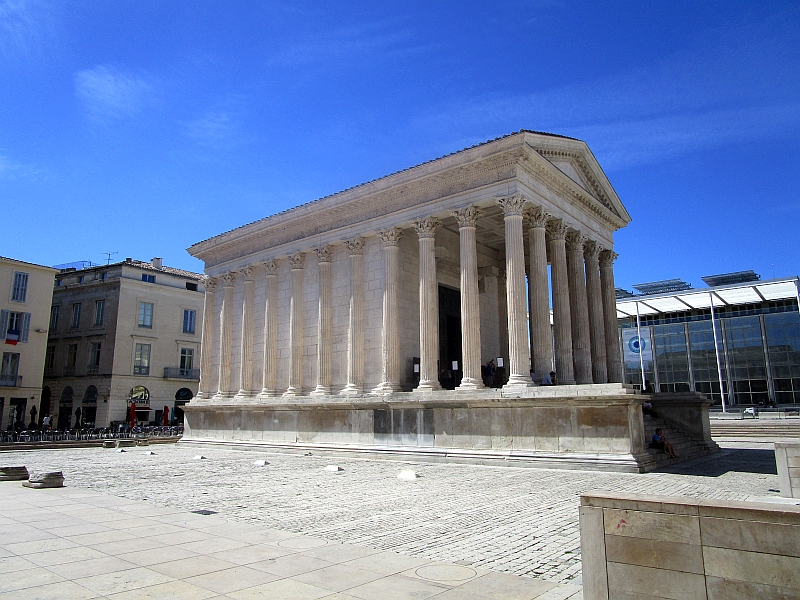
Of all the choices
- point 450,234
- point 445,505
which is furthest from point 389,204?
point 445,505

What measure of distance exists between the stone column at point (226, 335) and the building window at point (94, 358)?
19.4 m

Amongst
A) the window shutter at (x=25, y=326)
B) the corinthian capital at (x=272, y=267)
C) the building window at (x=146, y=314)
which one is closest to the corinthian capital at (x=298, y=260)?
the corinthian capital at (x=272, y=267)

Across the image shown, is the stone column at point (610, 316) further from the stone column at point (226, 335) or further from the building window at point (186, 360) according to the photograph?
the building window at point (186, 360)

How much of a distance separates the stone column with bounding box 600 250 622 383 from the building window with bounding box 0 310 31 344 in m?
38.2

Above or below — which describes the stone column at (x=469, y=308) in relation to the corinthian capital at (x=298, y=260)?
below

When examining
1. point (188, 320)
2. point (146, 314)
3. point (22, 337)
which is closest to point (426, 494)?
point (22, 337)

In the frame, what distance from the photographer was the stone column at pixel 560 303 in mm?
23578

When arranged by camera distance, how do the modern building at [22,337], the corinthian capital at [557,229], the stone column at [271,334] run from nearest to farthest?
the corinthian capital at [557,229], the stone column at [271,334], the modern building at [22,337]

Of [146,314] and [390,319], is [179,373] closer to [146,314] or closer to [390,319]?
[146,314]

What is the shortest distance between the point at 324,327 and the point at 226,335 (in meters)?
8.07

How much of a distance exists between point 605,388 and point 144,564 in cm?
1356

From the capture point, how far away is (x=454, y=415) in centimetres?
2042

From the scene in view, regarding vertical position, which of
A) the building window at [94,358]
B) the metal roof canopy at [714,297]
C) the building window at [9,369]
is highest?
the metal roof canopy at [714,297]

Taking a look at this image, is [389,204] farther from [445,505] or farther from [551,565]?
[551,565]
